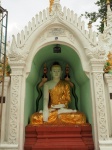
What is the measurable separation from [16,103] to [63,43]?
2003mm

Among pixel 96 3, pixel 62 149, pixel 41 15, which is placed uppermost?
pixel 96 3

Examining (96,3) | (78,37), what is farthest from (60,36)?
(96,3)

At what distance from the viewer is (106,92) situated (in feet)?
16.2

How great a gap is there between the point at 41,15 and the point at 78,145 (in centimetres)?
352

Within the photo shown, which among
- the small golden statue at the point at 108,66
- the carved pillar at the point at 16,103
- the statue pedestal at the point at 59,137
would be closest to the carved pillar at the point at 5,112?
the carved pillar at the point at 16,103

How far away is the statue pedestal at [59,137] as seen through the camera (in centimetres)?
453

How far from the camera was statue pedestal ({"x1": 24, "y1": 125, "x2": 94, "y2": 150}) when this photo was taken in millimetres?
4531

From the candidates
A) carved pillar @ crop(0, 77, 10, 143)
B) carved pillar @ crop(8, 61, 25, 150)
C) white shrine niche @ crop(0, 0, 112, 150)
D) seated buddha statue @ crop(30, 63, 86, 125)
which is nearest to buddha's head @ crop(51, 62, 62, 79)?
seated buddha statue @ crop(30, 63, 86, 125)

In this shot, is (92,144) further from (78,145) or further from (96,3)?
(96,3)

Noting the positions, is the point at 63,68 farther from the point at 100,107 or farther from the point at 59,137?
the point at 59,137

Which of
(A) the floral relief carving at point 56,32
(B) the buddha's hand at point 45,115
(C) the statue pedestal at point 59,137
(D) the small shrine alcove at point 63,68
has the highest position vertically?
(A) the floral relief carving at point 56,32

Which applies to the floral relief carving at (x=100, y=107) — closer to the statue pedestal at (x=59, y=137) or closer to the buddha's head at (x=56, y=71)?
the statue pedestal at (x=59, y=137)

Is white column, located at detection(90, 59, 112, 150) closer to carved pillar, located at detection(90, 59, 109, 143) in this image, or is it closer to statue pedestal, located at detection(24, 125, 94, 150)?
carved pillar, located at detection(90, 59, 109, 143)

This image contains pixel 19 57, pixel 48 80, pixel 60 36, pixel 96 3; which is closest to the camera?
pixel 19 57
